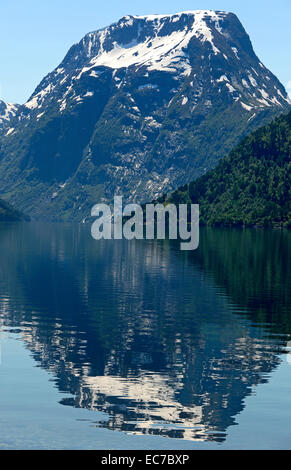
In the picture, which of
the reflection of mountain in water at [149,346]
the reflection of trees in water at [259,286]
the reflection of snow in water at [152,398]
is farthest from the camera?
the reflection of trees in water at [259,286]

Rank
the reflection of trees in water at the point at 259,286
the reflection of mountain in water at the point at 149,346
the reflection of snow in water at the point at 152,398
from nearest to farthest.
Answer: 1. the reflection of snow in water at the point at 152,398
2. the reflection of mountain in water at the point at 149,346
3. the reflection of trees in water at the point at 259,286

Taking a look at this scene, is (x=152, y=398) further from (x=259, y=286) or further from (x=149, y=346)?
(x=259, y=286)

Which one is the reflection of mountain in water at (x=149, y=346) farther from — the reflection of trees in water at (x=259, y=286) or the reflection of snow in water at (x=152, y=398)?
the reflection of trees in water at (x=259, y=286)

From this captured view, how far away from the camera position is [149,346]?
3228 inches

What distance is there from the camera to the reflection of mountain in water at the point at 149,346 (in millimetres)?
58125

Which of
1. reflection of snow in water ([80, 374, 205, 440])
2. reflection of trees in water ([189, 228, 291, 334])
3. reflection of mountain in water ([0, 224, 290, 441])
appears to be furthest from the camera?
reflection of trees in water ([189, 228, 291, 334])

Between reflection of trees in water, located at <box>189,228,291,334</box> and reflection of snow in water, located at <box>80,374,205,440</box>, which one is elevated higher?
reflection of trees in water, located at <box>189,228,291,334</box>

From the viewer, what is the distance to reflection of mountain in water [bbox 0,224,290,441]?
191 ft

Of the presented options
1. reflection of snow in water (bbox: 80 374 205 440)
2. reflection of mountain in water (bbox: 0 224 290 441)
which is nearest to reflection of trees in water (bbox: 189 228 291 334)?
→ reflection of mountain in water (bbox: 0 224 290 441)

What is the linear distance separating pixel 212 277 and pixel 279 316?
53.5 m

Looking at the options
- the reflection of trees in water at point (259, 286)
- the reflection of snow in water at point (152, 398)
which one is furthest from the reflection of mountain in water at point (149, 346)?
the reflection of trees in water at point (259, 286)

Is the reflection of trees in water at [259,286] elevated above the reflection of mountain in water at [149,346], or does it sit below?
above

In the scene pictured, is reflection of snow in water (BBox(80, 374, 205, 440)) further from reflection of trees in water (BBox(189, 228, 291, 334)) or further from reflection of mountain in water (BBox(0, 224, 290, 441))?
reflection of trees in water (BBox(189, 228, 291, 334))
